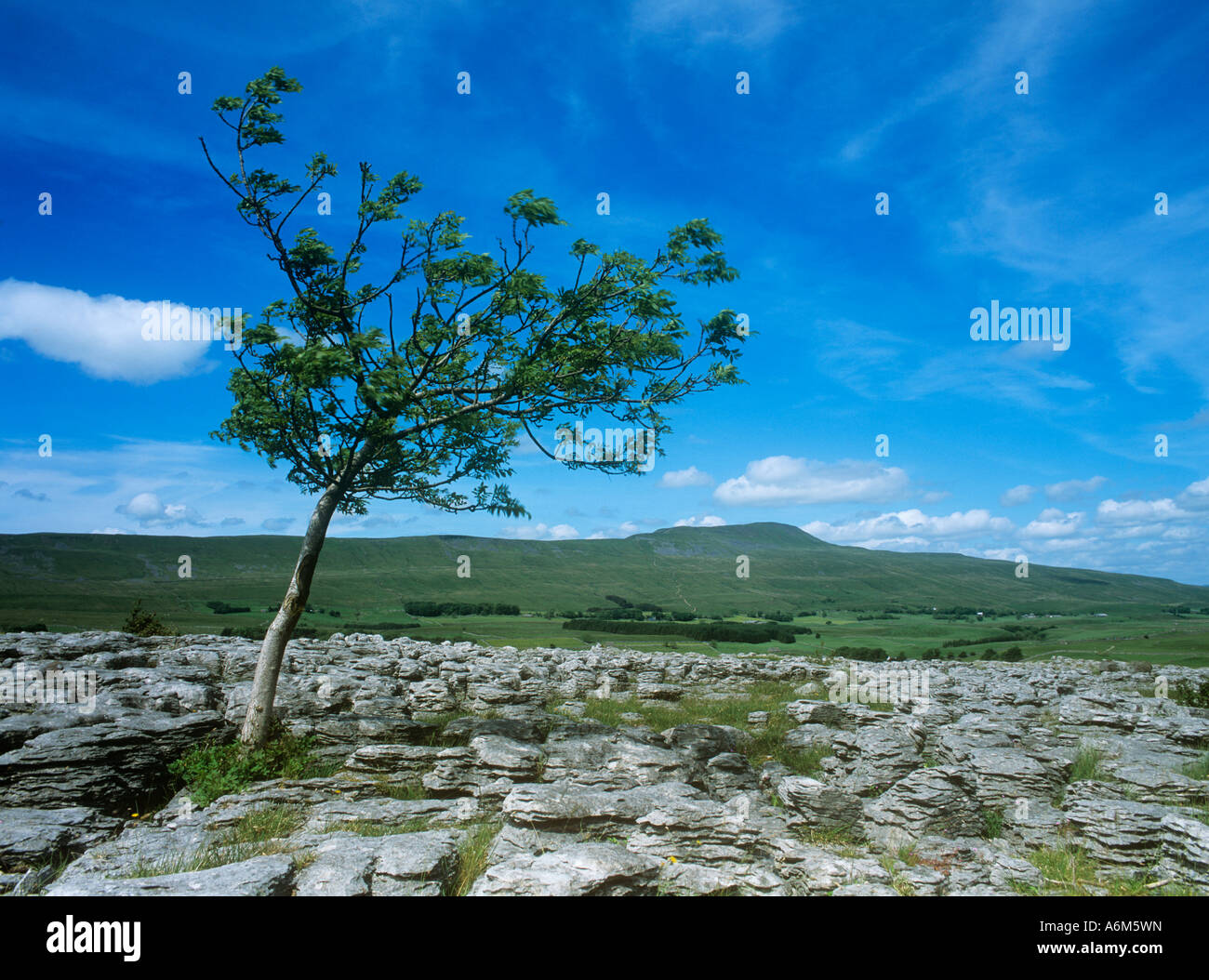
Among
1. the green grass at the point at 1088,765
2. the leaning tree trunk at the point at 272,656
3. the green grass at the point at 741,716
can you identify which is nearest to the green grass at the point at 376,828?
the leaning tree trunk at the point at 272,656

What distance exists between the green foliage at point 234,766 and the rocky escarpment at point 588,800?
16.0 inches

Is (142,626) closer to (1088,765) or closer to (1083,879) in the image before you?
(1083,879)

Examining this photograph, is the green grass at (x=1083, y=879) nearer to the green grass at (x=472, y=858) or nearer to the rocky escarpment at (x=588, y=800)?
the rocky escarpment at (x=588, y=800)

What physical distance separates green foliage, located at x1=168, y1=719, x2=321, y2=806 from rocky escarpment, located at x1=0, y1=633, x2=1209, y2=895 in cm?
41

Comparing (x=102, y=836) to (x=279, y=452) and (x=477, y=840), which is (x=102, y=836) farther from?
(x=279, y=452)

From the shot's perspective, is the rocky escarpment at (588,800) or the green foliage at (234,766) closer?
the rocky escarpment at (588,800)

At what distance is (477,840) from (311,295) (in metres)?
14.4

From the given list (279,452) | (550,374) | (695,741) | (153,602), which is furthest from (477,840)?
(153,602)

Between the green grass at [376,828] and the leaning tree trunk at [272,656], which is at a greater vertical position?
the leaning tree trunk at [272,656]

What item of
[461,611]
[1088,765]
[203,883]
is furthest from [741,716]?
[461,611]

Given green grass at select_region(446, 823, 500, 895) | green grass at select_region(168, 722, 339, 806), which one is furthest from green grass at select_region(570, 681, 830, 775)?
green grass at select_region(168, 722, 339, 806)

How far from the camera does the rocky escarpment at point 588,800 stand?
8.99 metres

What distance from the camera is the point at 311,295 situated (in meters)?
17.1

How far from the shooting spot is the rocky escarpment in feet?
29.5
